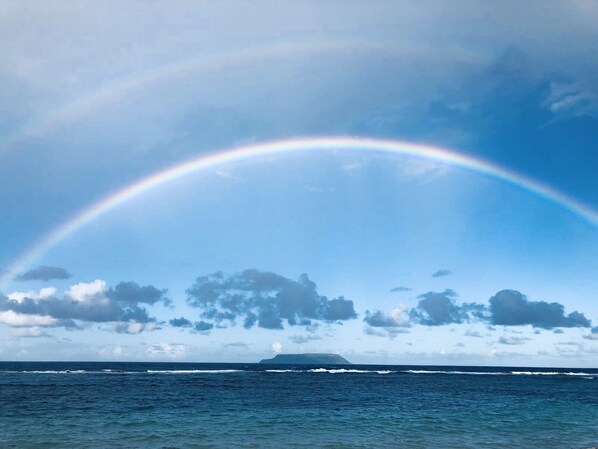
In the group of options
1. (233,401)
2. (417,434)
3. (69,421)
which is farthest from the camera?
(233,401)

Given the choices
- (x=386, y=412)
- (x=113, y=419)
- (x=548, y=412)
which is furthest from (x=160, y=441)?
(x=548, y=412)

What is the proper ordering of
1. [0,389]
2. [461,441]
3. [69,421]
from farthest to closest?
[0,389] < [69,421] < [461,441]

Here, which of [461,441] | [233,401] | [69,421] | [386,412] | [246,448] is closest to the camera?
[246,448]

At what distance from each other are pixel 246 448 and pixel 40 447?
11.1m

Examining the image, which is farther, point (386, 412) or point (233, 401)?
point (233, 401)

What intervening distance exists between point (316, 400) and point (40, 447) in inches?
1283

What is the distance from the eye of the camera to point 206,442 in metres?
28.9

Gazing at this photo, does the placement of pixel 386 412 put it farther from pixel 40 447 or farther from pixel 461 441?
pixel 40 447

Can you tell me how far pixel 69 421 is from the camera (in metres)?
36.6

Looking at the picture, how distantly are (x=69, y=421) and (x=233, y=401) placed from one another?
19.0m

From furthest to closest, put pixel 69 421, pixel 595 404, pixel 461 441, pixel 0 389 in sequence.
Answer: pixel 0 389 < pixel 595 404 < pixel 69 421 < pixel 461 441

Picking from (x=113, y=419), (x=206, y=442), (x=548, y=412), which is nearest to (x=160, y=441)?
(x=206, y=442)

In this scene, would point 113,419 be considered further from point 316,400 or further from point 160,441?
point 316,400

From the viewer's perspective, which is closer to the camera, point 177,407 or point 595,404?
point 177,407
